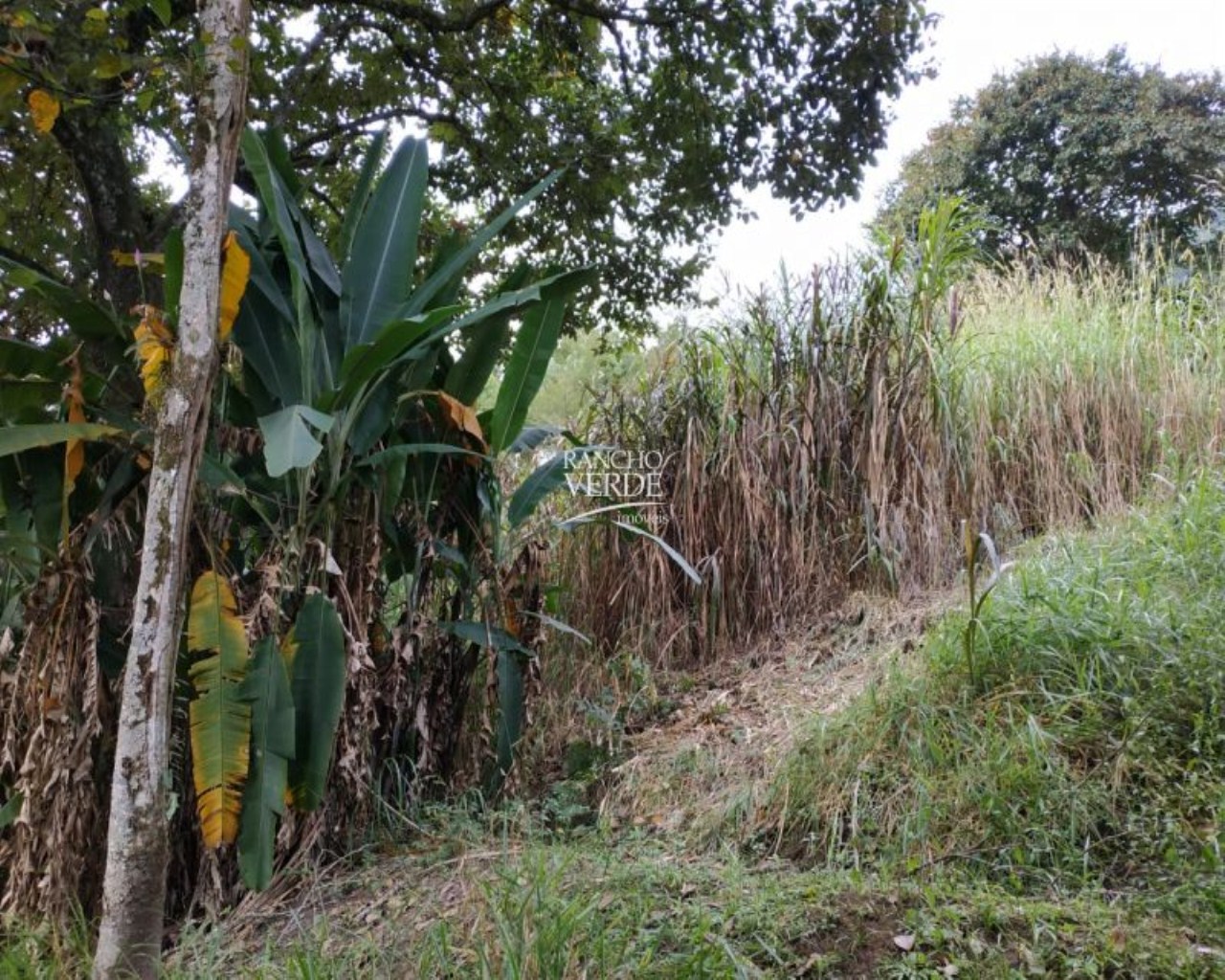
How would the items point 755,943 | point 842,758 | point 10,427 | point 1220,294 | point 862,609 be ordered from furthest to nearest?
point 1220,294, point 862,609, point 842,758, point 10,427, point 755,943

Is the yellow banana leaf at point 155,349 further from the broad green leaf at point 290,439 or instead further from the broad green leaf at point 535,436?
the broad green leaf at point 535,436

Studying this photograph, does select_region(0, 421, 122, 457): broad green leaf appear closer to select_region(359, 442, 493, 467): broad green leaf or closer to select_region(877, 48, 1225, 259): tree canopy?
select_region(359, 442, 493, 467): broad green leaf

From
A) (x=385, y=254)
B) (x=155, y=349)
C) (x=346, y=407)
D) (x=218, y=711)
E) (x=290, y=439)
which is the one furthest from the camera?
(x=385, y=254)

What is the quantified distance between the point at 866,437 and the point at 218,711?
3650 mm

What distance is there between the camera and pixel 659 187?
5.72 meters

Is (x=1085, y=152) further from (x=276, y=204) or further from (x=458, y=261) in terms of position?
(x=276, y=204)

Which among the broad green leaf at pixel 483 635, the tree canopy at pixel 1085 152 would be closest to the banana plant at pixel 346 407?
the broad green leaf at pixel 483 635

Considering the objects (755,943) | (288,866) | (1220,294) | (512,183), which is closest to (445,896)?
(288,866)

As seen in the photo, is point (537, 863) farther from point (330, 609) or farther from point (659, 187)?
point (659, 187)

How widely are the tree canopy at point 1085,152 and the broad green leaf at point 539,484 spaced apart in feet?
41.1

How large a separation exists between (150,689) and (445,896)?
1046mm

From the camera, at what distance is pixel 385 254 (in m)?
3.65

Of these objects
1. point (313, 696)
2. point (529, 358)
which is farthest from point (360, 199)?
point (313, 696)

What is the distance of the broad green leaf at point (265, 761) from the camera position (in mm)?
2943
